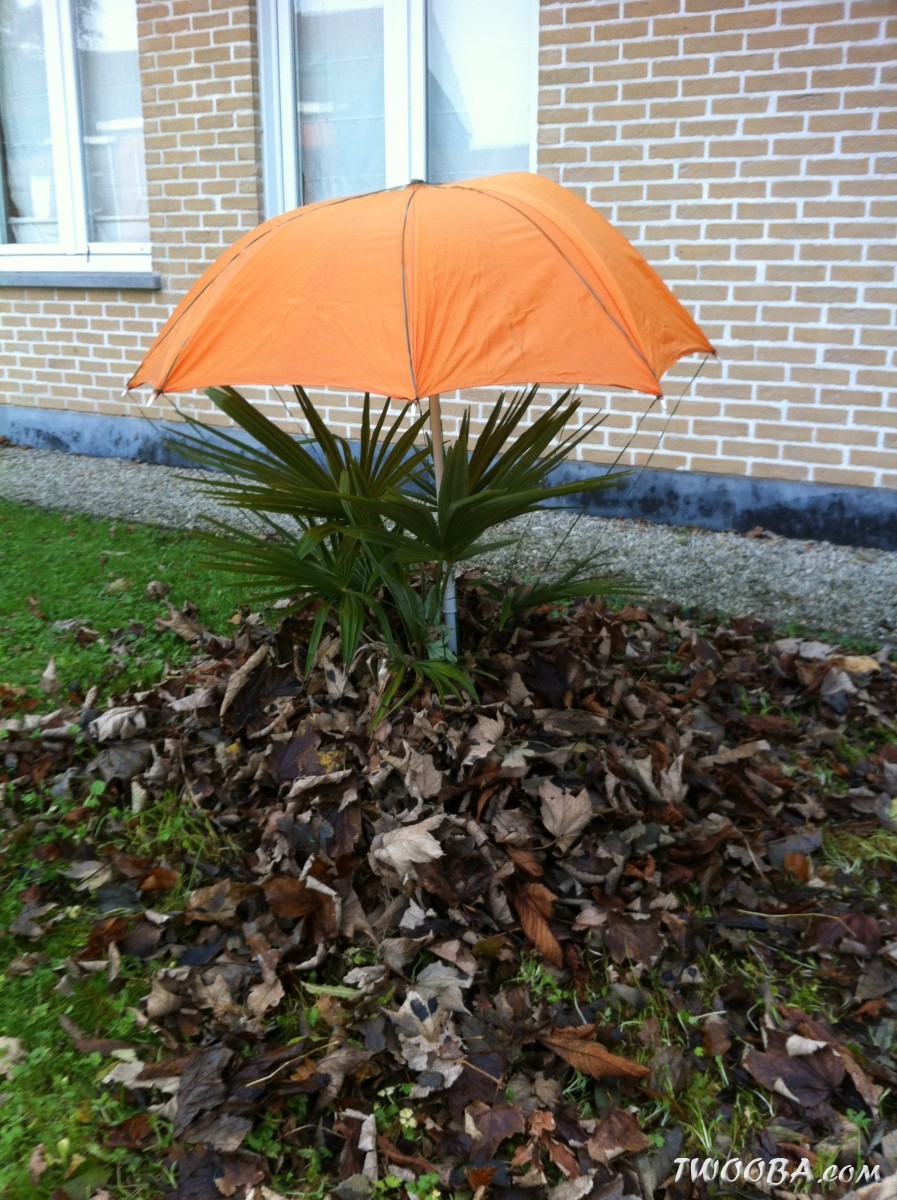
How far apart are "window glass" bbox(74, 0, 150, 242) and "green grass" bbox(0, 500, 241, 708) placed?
102 inches

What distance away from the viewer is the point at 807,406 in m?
4.79

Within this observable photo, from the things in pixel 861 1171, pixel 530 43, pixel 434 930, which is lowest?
pixel 861 1171

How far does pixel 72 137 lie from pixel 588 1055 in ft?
22.2

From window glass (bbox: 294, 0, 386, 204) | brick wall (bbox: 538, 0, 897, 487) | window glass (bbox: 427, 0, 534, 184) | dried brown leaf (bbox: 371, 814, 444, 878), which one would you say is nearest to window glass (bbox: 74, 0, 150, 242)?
window glass (bbox: 294, 0, 386, 204)

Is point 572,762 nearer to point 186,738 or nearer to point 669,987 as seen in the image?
point 669,987

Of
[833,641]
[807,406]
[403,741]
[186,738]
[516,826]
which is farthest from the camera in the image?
[807,406]

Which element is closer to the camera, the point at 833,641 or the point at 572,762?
the point at 572,762

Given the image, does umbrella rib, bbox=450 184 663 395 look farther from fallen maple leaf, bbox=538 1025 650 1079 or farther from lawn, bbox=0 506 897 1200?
fallen maple leaf, bbox=538 1025 650 1079

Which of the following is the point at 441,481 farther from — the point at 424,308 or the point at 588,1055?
the point at 588,1055

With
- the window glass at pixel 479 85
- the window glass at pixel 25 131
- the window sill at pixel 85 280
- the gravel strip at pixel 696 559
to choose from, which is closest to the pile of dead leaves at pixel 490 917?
the gravel strip at pixel 696 559

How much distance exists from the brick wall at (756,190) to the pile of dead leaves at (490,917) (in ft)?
6.26

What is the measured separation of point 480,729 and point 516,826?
31 cm

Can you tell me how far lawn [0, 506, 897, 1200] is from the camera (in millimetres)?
1858

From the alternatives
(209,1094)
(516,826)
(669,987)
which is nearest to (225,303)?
(516,826)
